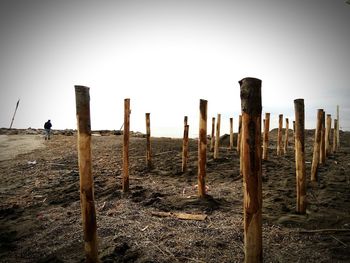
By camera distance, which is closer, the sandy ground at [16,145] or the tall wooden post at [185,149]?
the tall wooden post at [185,149]

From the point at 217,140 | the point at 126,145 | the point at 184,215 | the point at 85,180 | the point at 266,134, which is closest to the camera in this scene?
the point at 85,180

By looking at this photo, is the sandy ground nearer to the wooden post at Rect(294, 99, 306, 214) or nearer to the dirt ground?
the dirt ground

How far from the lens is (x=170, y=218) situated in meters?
5.36

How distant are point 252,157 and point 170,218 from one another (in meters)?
3.07

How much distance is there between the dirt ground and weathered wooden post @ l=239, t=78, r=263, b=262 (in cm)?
108

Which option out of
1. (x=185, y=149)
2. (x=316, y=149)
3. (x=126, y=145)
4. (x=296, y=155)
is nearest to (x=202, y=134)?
(x=126, y=145)

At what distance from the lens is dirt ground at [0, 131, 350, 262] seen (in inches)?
158

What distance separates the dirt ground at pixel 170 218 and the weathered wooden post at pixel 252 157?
3.56ft

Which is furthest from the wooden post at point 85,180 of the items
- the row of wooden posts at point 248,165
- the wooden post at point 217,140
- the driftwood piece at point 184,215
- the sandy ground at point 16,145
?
the sandy ground at point 16,145

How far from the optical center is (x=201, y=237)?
14.6 ft

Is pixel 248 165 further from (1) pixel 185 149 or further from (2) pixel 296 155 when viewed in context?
(1) pixel 185 149

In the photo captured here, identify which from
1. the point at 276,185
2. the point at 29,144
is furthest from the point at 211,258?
the point at 29,144

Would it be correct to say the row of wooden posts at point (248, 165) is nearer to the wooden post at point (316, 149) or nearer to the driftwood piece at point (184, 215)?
the driftwood piece at point (184, 215)

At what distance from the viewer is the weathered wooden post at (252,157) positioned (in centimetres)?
285
